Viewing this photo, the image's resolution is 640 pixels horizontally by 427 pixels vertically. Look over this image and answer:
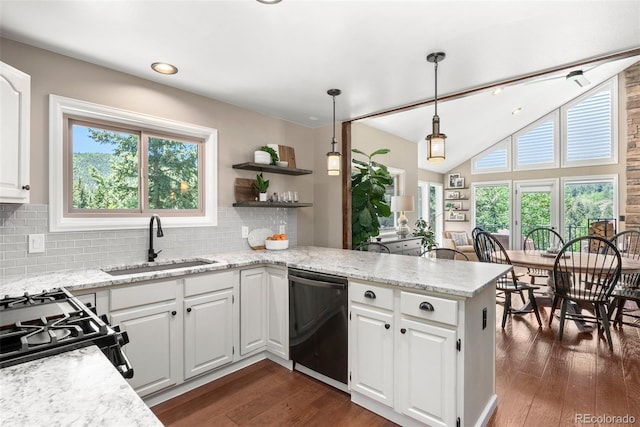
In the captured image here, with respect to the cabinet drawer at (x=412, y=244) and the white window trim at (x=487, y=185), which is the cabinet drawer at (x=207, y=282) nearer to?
the cabinet drawer at (x=412, y=244)

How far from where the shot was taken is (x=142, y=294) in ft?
6.89

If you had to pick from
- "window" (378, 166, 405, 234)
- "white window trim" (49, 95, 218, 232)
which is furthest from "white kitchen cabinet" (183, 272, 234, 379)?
"window" (378, 166, 405, 234)

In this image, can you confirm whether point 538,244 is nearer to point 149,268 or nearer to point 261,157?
point 261,157

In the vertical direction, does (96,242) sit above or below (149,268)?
above

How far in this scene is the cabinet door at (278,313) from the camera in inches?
105

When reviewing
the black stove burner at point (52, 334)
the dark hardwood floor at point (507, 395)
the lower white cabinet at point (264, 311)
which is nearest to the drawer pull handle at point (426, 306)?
the dark hardwood floor at point (507, 395)

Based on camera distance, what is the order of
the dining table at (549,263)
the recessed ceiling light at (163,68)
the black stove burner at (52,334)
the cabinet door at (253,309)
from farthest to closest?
the dining table at (549,263)
the cabinet door at (253,309)
the recessed ceiling light at (163,68)
the black stove burner at (52,334)

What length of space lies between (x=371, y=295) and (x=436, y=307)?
0.42 m

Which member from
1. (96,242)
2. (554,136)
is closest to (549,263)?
(96,242)

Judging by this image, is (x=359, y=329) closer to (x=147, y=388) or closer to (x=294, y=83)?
(x=147, y=388)

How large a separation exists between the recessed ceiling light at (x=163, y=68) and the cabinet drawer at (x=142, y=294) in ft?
5.09

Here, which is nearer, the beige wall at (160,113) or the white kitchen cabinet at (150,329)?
the white kitchen cabinet at (150,329)

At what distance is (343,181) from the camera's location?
3.80 m

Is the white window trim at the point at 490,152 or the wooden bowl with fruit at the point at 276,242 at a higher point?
the white window trim at the point at 490,152
